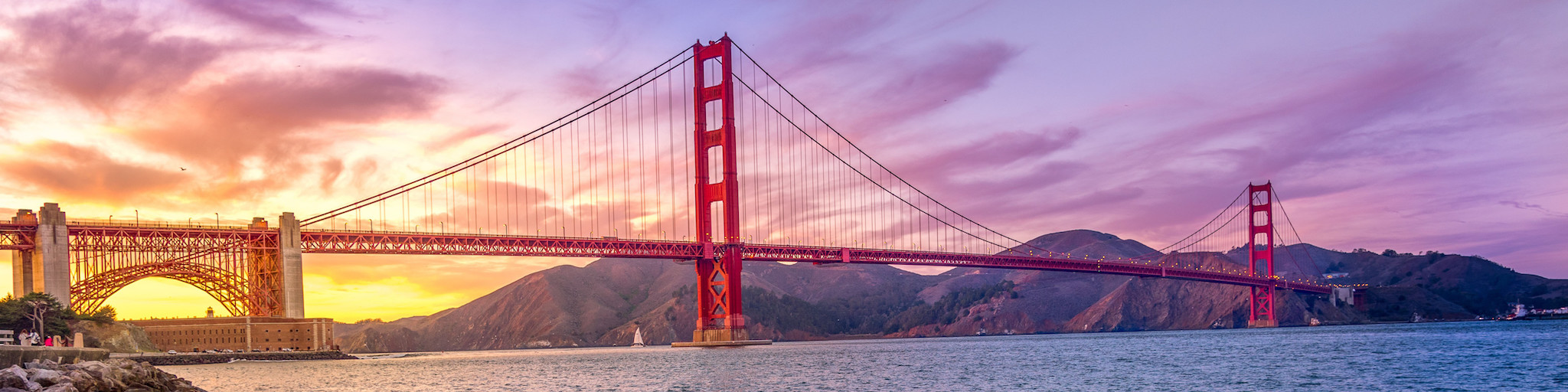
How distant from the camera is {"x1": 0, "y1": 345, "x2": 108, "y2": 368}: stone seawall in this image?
123 feet

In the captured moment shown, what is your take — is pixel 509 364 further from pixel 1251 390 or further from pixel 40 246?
pixel 1251 390

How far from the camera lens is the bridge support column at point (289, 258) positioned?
8312cm

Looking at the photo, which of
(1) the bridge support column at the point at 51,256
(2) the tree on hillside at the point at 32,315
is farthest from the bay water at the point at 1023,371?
(1) the bridge support column at the point at 51,256

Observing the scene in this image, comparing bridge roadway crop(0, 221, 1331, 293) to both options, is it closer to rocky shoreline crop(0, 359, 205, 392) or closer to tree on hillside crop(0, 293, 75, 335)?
tree on hillside crop(0, 293, 75, 335)

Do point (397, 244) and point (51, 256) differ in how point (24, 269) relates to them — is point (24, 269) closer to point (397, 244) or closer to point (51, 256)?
point (51, 256)

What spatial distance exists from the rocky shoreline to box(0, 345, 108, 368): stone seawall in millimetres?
727

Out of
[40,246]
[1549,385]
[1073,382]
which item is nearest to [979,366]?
[1073,382]

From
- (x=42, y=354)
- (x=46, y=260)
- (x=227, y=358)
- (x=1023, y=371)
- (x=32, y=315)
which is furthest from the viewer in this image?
(x=227, y=358)

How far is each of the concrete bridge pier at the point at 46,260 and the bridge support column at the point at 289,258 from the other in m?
12.5

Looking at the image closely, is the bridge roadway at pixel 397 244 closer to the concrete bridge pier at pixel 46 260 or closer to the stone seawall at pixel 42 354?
the concrete bridge pier at pixel 46 260

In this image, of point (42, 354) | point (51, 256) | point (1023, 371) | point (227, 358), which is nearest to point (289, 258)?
point (227, 358)

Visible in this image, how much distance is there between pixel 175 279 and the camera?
273ft

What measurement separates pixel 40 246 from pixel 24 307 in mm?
7108

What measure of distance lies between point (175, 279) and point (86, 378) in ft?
180
